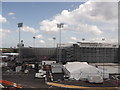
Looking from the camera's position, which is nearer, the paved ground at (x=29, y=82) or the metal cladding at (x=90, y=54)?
the paved ground at (x=29, y=82)

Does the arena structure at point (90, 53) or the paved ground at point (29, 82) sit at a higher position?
the arena structure at point (90, 53)

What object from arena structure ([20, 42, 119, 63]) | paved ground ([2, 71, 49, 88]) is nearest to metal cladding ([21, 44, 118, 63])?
arena structure ([20, 42, 119, 63])

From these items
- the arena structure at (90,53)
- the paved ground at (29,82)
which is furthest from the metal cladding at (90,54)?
the paved ground at (29,82)

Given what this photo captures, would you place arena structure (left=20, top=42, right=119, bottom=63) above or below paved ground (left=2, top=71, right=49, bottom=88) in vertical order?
above

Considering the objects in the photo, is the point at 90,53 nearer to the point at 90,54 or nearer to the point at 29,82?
the point at 90,54

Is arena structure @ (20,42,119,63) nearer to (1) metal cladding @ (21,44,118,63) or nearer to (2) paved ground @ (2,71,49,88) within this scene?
(1) metal cladding @ (21,44,118,63)

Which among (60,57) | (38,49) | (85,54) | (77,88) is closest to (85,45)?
(85,54)

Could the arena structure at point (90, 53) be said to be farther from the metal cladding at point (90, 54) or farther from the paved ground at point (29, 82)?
the paved ground at point (29, 82)

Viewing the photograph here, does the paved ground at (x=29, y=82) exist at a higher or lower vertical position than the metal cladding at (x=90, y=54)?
lower

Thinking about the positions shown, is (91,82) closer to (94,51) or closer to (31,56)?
(94,51)

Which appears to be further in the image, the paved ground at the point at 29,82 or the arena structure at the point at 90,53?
the arena structure at the point at 90,53

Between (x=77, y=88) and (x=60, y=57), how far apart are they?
13107 millimetres

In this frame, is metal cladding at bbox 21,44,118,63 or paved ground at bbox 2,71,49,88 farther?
metal cladding at bbox 21,44,118,63

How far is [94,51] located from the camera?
2089cm
